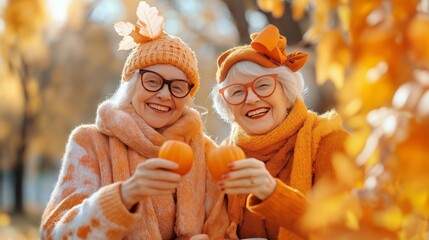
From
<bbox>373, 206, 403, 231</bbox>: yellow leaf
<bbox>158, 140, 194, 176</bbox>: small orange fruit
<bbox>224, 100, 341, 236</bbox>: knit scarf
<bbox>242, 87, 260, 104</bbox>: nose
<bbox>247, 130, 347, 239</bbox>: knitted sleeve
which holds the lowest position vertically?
<bbox>247, 130, 347, 239</bbox>: knitted sleeve

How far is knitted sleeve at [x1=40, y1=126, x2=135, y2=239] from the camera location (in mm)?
2309

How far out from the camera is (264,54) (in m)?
2.94

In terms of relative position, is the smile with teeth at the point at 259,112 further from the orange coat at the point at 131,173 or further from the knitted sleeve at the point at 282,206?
the knitted sleeve at the point at 282,206

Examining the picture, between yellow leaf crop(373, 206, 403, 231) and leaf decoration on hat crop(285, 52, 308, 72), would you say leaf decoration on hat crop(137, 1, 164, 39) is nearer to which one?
leaf decoration on hat crop(285, 52, 308, 72)

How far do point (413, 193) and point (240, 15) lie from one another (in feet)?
19.4

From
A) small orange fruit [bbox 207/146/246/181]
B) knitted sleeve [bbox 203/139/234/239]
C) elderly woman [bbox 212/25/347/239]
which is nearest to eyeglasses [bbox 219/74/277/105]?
elderly woman [bbox 212/25/347/239]

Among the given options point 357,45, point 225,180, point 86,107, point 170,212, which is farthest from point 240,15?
point 86,107

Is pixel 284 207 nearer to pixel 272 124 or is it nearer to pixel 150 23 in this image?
pixel 272 124

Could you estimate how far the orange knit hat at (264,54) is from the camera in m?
2.89

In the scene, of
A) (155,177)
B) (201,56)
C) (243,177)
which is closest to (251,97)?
(243,177)

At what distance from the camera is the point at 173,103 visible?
112 inches

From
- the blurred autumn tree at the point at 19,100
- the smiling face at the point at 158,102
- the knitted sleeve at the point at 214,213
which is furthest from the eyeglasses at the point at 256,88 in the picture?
the blurred autumn tree at the point at 19,100

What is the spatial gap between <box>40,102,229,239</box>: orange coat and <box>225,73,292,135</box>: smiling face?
218 millimetres

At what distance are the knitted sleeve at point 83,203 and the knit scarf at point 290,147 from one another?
64 cm
